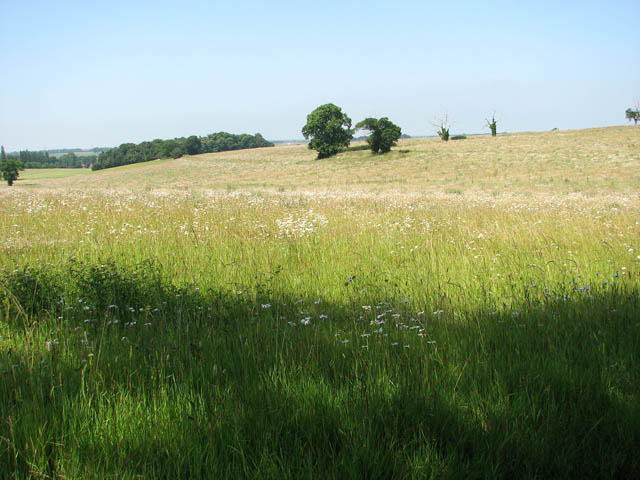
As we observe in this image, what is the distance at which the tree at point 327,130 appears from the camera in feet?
235

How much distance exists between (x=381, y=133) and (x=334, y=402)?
62.6 m

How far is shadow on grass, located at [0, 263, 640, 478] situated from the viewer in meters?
1.80

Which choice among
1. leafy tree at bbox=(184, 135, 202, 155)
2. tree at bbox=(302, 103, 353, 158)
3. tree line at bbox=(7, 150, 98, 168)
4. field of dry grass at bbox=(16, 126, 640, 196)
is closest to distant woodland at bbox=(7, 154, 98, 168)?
tree line at bbox=(7, 150, 98, 168)

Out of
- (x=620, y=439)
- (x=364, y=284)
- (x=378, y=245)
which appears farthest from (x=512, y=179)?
(x=620, y=439)

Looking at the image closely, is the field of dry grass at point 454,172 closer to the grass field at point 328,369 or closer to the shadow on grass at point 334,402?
the grass field at point 328,369

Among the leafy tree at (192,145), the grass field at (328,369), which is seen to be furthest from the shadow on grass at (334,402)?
the leafy tree at (192,145)

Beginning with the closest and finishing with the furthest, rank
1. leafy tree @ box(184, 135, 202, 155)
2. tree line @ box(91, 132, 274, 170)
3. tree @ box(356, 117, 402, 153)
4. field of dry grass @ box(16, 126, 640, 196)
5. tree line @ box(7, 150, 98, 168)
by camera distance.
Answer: field of dry grass @ box(16, 126, 640, 196) → tree @ box(356, 117, 402, 153) → tree line @ box(91, 132, 274, 170) → leafy tree @ box(184, 135, 202, 155) → tree line @ box(7, 150, 98, 168)

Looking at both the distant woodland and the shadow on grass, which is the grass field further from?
the distant woodland

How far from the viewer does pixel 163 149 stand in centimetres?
10912

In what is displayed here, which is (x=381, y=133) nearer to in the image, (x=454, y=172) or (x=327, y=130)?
(x=327, y=130)

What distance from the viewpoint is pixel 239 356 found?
9.06ft

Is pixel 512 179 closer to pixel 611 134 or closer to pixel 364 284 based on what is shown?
pixel 364 284

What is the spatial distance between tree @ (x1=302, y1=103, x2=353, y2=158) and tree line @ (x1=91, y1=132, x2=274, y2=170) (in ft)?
144

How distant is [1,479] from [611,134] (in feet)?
241
